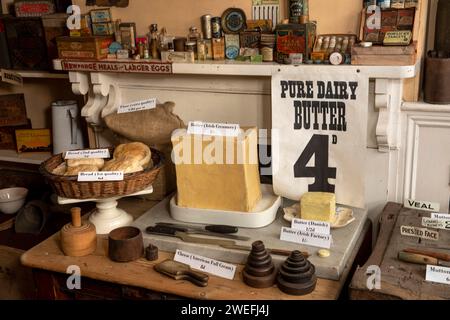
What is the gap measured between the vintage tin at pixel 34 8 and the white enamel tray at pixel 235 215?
104cm

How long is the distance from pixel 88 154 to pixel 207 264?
55 centimetres

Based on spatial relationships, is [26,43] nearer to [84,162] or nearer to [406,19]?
[84,162]

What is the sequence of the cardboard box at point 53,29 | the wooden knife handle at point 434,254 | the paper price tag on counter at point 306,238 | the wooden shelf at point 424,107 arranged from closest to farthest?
the wooden knife handle at point 434,254 → the paper price tag on counter at point 306,238 → the wooden shelf at point 424,107 → the cardboard box at point 53,29

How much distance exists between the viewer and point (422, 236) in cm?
146

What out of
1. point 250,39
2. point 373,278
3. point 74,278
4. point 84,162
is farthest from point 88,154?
point 373,278

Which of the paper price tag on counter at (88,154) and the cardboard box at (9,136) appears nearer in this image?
the paper price tag on counter at (88,154)

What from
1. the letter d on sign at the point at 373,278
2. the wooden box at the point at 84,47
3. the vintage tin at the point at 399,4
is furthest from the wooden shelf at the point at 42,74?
the letter d on sign at the point at 373,278

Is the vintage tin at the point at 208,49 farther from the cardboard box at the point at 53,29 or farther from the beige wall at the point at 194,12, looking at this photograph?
the cardboard box at the point at 53,29

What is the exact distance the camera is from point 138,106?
1.86 meters

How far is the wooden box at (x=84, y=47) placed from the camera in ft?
6.03

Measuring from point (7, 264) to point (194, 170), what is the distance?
3.08 ft
